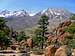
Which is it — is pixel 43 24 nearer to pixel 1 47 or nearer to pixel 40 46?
pixel 40 46

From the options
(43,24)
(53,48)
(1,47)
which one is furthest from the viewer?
(43,24)

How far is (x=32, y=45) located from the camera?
278 feet

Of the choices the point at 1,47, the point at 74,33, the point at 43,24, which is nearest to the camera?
the point at 74,33

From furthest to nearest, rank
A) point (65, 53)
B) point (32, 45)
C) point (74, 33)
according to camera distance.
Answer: point (32, 45)
point (74, 33)
point (65, 53)

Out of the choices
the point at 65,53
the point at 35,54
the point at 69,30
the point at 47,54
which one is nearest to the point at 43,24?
the point at 69,30

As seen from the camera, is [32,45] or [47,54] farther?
[32,45]

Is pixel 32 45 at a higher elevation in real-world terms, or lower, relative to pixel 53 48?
lower

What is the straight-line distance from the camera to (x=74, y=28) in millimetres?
67875

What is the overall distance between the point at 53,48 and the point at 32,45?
50.6 m

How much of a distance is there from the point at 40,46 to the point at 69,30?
33.8 ft

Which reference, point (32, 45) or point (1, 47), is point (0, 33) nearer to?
point (1, 47)

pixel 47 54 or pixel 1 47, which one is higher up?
pixel 47 54

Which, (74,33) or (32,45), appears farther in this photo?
(32,45)

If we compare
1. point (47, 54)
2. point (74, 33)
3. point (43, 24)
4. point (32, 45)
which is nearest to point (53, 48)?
point (47, 54)
